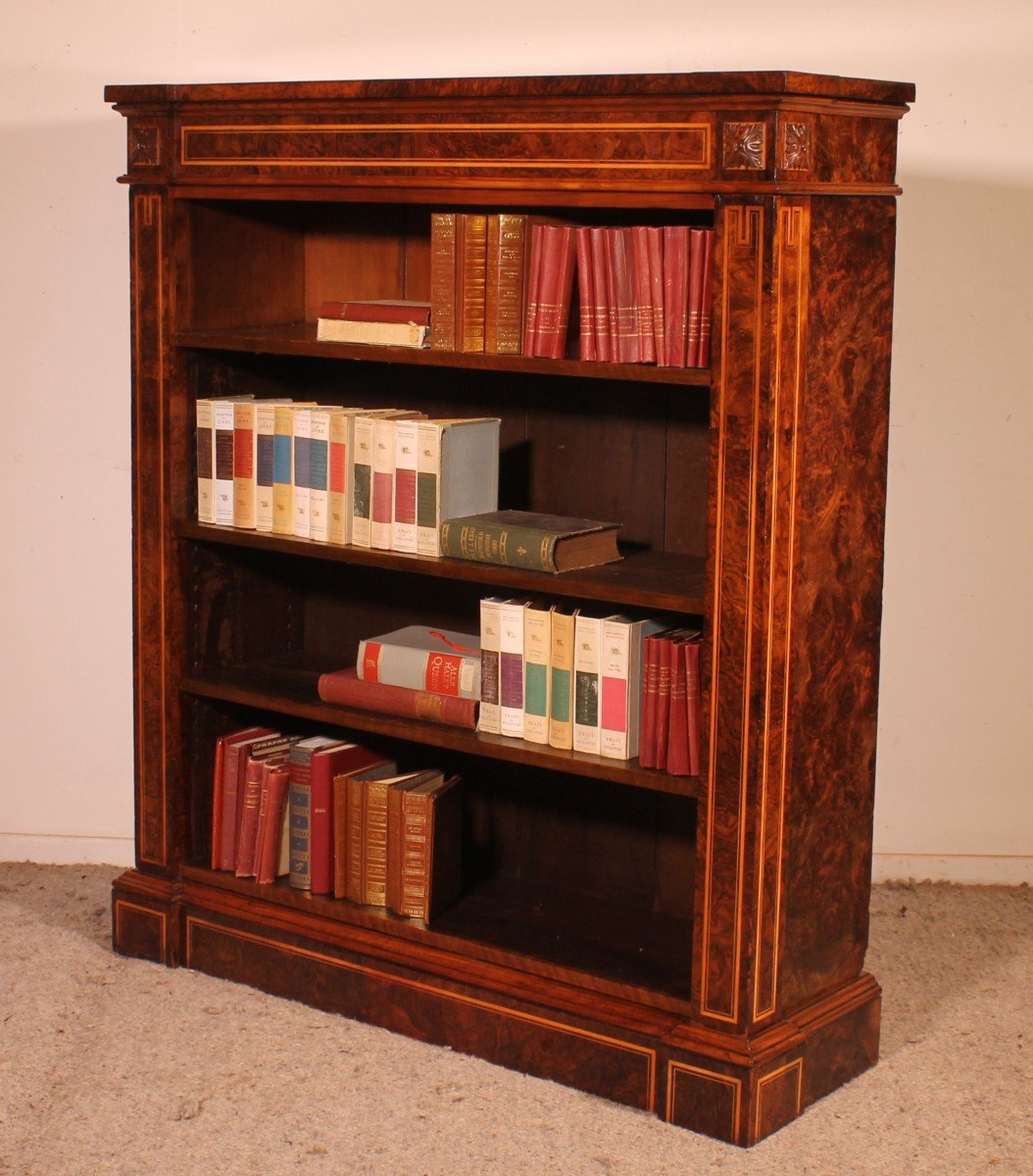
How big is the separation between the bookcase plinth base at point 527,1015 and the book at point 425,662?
1.63ft

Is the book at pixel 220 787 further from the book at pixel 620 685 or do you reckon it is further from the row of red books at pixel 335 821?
the book at pixel 620 685

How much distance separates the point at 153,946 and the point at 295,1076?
24.6 inches

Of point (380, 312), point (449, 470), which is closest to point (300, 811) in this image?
point (449, 470)

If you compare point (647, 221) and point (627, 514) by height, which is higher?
point (647, 221)

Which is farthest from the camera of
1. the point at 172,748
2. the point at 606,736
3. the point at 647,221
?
the point at 172,748

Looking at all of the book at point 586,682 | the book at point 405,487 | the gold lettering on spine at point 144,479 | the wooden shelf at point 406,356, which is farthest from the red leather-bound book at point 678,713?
the gold lettering on spine at point 144,479

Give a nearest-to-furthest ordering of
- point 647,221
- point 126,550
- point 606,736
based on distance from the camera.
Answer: point 606,736
point 647,221
point 126,550

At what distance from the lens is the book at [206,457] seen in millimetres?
3314

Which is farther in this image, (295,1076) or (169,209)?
(169,209)

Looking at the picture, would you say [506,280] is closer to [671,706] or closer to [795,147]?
[795,147]

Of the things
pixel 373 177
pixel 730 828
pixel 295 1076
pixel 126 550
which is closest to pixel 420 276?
pixel 373 177

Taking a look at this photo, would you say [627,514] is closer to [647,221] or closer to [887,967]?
[647,221]

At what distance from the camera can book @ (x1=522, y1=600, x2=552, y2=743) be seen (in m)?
2.98

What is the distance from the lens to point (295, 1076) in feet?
9.73
